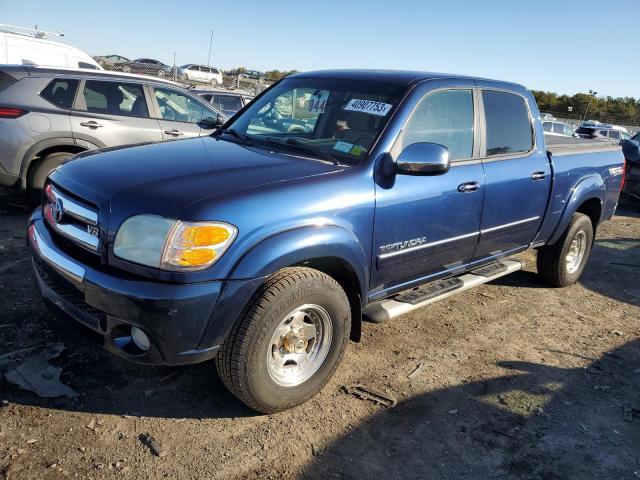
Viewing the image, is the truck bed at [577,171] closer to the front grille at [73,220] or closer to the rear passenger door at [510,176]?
the rear passenger door at [510,176]

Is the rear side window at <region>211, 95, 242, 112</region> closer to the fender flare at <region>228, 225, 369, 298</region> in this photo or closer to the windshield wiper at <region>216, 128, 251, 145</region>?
the windshield wiper at <region>216, 128, 251, 145</region>

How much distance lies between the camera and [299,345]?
291 cm

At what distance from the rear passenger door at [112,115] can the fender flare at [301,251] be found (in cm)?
436

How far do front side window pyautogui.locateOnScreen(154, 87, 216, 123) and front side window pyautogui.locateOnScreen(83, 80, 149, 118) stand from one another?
0.26 m

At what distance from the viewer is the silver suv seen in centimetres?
570

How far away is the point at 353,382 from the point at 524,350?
1.51m

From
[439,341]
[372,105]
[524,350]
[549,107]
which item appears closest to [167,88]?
[372,105]

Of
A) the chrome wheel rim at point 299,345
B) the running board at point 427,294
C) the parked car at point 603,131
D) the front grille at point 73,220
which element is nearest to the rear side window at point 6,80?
the front grille at point 73,220

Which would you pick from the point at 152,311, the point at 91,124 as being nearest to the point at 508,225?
the point at 152,311

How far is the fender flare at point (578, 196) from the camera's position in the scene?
480cm

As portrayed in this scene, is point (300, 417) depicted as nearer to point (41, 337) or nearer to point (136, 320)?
point (136, 320)

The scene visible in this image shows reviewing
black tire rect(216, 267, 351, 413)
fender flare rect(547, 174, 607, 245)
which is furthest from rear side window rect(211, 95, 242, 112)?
black tire rect(216, 267, 351, 413)

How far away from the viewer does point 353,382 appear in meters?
3.28

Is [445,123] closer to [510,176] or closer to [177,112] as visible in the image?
[510,176]
